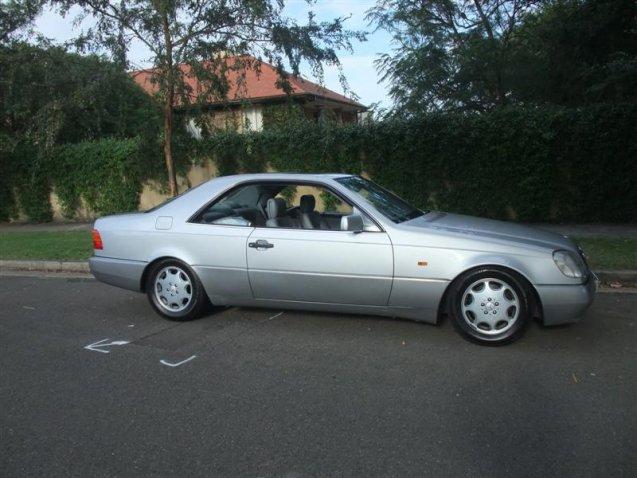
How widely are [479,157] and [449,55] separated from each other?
4.98 meters

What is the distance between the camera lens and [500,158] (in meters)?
11.4

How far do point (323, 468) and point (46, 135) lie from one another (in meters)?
9.98

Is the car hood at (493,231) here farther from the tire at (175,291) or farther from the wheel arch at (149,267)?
the wheel arch at (149,267)

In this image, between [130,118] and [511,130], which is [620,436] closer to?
[511,130]

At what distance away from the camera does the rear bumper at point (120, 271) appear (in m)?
5.56

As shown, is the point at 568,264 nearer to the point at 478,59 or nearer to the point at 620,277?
the point at 620,277

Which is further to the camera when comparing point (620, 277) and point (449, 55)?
point (449, 55)

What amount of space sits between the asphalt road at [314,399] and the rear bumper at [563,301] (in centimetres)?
30

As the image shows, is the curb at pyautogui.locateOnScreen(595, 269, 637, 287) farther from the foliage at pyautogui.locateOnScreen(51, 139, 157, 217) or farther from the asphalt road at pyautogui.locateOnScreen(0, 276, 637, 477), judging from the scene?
the foliage at pyautogui.locateOnScreen(51, 139, 157, 217)

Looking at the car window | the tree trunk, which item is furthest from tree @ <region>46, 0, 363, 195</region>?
the car window

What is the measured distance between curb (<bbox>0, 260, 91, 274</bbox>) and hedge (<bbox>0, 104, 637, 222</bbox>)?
531 centimetres

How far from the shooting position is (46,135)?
10.8 meters

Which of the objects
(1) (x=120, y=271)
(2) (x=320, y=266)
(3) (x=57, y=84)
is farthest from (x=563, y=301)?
(3) (x=57, y=84)

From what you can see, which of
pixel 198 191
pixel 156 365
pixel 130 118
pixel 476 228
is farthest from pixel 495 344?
pixel 130 118
